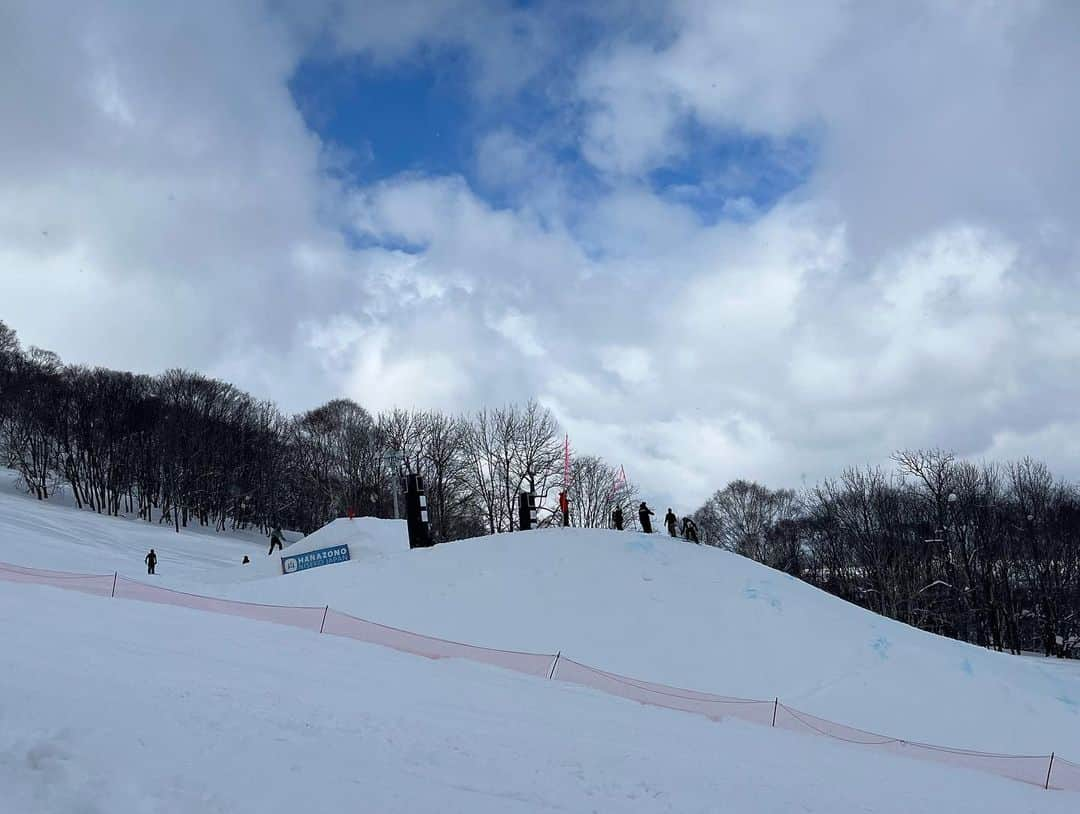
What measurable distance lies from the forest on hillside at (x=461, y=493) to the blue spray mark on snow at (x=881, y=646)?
27.6 metres

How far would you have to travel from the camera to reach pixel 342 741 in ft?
33.1

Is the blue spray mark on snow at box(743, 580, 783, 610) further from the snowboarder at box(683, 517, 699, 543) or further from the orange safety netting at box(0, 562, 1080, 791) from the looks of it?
the snowboarder at box(683, 517, 699, 543)

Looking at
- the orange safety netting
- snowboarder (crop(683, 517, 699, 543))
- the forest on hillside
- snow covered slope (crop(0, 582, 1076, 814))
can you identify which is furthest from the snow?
the forest on hillside

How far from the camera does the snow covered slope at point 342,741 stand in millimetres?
7551

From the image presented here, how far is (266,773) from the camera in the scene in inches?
326

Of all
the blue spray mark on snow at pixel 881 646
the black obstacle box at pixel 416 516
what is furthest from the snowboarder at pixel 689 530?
the black obstacle box at pixel 416 516

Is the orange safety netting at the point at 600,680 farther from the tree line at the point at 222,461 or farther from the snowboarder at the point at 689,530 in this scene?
the tree line at the point at 222,461

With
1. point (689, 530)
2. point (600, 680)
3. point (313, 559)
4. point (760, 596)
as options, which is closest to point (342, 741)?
point (600, 680)

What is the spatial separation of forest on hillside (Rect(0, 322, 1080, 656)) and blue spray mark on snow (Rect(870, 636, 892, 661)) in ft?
90.4

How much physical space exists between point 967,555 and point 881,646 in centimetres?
4019

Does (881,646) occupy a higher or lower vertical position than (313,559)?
A: higher

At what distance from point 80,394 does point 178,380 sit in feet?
34.2

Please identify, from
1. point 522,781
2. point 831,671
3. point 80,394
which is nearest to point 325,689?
point 522,781

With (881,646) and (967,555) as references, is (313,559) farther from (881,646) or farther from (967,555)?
(967,555)
